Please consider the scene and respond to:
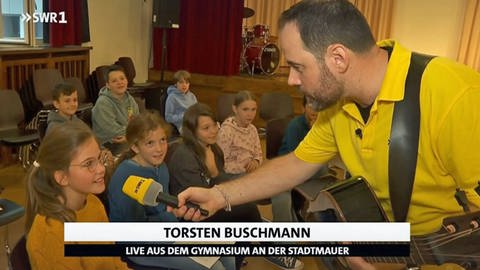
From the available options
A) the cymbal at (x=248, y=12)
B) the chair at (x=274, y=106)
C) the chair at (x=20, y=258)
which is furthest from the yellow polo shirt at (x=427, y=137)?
the cymbal at (x=248, y=12)

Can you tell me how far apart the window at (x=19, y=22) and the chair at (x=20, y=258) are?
4863 millimetres

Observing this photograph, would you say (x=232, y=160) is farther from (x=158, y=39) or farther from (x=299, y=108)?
(x=158, y=39)

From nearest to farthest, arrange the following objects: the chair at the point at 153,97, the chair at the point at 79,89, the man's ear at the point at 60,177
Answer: the man's ear at the point at 60,177 < the chair at the point at 79,89 < the chair at the point at 153,97

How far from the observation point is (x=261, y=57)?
8219mm

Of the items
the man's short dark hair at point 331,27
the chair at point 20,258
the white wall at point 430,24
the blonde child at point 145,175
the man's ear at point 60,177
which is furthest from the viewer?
the white wall at point 430,24

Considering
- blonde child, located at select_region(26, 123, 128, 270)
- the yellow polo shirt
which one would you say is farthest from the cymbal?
the yellow polo shirt

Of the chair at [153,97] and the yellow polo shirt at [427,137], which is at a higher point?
the yellow polo shirt at [427,137]

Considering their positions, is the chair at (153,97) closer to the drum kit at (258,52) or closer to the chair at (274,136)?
the drum kit at (258,52)

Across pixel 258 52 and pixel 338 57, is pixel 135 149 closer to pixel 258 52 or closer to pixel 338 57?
pixel 338 57

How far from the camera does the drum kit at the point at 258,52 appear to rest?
27.1ft

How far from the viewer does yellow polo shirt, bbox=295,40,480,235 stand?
4.59ft

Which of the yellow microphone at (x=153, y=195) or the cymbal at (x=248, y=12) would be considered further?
the cymbal at (x=248, y=12)

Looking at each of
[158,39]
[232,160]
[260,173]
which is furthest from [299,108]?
[260,173]

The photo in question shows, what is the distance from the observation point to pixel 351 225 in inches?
63.5
